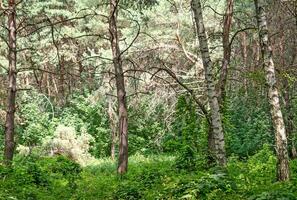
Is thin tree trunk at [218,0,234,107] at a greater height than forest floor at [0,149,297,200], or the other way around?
thin tree trunk at [218,0,234,107]

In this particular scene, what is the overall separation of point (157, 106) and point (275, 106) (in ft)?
41.5

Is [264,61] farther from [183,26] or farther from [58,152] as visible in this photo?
[58,152]

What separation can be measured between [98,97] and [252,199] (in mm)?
19571

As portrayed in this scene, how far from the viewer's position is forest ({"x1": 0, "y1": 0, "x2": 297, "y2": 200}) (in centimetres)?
897

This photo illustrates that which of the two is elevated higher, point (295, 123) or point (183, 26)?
point (183, 26)

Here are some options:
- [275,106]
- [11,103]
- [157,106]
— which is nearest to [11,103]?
[11,103]

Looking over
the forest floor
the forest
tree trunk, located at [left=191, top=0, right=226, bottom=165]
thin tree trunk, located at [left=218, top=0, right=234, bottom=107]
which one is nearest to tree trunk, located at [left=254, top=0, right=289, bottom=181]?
the forest

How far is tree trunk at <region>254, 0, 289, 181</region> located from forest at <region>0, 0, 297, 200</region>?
0.06ft

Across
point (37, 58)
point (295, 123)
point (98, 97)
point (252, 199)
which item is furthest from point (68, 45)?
point (252, 199)

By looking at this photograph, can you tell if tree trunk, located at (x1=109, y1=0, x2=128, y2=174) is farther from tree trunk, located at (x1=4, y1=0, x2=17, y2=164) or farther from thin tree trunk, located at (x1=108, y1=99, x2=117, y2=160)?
thin tree trunk, located at (x1=108, y1=99, x2=117, y2=160)

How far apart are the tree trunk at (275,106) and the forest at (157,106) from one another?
0.06 ft

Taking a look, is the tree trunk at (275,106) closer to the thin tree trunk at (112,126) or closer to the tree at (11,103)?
the tree at (11,103)

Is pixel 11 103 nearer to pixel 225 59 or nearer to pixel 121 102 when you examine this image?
pixel 121 102

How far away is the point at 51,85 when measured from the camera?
33938 mm
